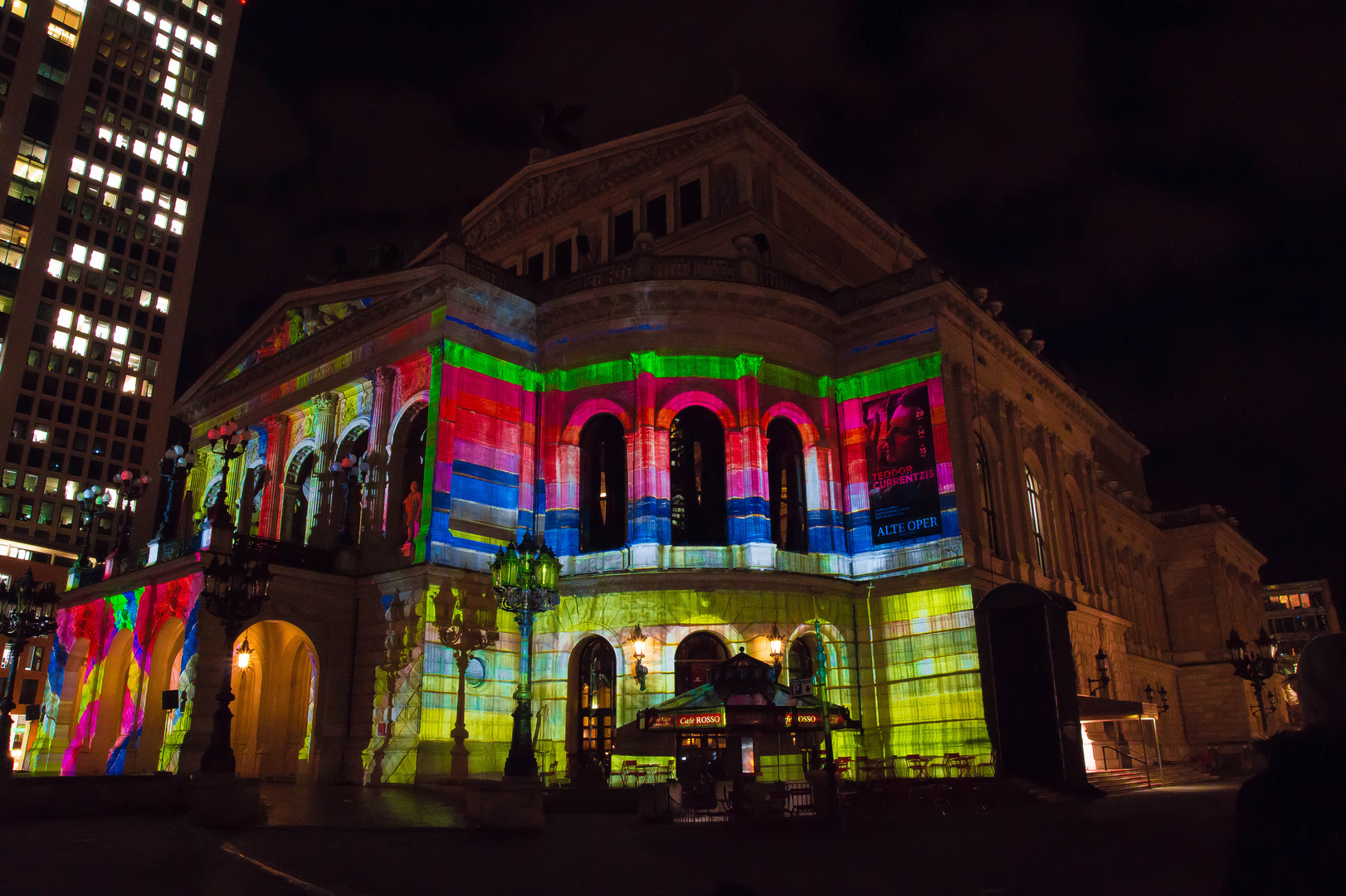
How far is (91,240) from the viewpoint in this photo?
3282 inches

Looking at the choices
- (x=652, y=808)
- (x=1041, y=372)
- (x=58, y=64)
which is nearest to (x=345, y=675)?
(x=652, y=808)

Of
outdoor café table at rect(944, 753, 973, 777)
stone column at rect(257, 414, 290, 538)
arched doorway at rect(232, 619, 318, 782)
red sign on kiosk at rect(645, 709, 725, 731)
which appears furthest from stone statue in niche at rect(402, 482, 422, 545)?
outdoor café table at rect(944, 753, 973, 777)

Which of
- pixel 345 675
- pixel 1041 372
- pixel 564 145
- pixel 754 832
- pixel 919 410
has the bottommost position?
pixel 754 832

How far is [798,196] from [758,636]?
65.5 feet

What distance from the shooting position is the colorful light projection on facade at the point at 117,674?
2792cm

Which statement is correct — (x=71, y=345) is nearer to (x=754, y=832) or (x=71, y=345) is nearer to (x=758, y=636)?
(x=758, y=636)

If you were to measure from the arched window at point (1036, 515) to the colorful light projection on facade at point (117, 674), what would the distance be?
28.6 m

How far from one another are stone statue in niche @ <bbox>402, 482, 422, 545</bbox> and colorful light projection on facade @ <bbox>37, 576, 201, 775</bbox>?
620 cm

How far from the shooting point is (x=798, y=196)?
132 ft

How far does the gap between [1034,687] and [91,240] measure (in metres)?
86.7

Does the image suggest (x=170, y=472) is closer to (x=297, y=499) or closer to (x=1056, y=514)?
(x=297, y=499)

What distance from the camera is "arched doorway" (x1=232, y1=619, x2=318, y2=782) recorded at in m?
31.2

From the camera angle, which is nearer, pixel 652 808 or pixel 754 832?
pixel 754 832

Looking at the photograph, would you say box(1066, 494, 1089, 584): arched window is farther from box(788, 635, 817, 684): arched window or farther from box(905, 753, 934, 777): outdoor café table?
box(905, 753, 934, 777): outdoor café table
